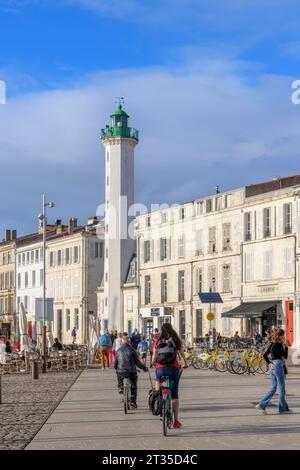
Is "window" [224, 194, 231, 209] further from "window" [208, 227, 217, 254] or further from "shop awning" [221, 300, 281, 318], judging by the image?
"shop awning" [221, 300, 281, 318]

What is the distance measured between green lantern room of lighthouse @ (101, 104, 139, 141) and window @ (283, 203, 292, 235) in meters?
23.6

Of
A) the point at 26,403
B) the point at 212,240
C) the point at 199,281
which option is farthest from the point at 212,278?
the point at 26,403

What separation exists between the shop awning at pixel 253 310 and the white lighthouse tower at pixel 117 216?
17442 millimetres

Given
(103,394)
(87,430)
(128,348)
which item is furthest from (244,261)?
(87,430)

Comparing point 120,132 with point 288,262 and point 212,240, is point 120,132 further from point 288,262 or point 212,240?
point 288,262

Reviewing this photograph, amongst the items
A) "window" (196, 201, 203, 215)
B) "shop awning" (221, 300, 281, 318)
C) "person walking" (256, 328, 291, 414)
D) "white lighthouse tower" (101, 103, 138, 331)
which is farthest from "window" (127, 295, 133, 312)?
"person walking" (256, 328, 291, 414)

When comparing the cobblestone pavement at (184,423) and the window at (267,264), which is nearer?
the cobblestone pavement at (184,423)

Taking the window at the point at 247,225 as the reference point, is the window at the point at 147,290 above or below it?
below

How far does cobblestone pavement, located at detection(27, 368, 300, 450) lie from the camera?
12.5 meters

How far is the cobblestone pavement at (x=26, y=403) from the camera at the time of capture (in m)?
13.8

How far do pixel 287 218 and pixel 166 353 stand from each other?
39.7m

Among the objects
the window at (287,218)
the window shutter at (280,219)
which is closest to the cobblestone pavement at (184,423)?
the window at (287,218)

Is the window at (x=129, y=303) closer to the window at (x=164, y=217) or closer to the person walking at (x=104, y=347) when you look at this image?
the window at (x=164, y=217)

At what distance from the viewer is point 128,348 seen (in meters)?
17.9
